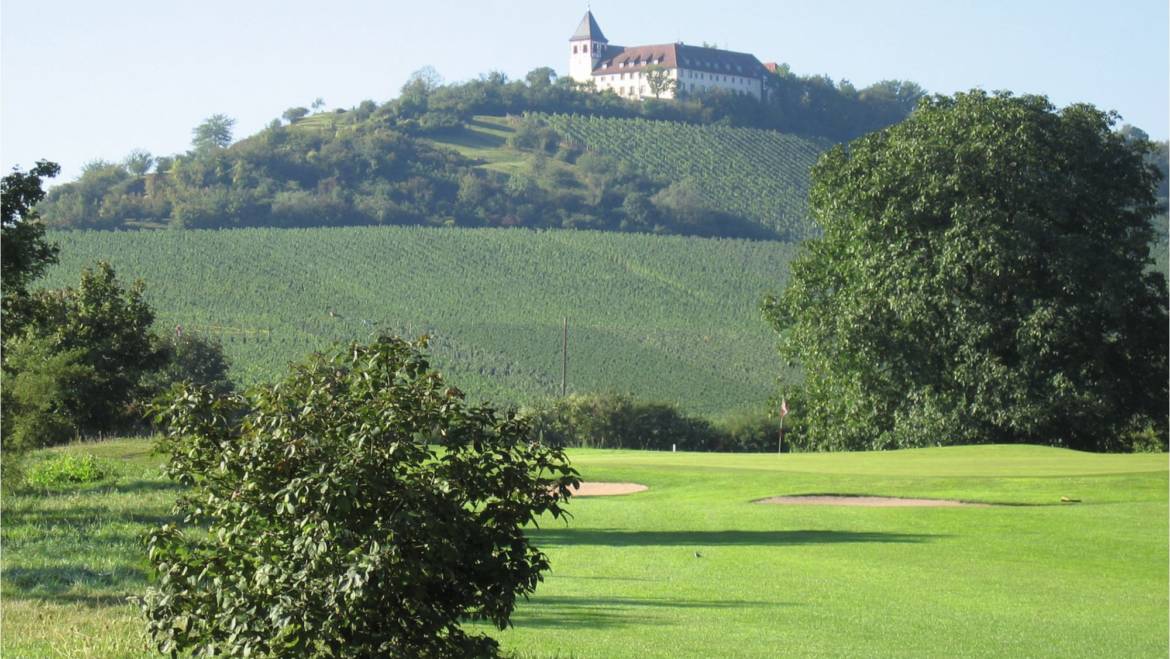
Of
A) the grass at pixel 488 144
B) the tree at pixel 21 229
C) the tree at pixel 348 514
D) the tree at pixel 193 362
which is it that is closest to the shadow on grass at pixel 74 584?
the tree at pixel 348 514

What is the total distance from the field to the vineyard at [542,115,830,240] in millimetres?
103603

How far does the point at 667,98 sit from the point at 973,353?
519 feet

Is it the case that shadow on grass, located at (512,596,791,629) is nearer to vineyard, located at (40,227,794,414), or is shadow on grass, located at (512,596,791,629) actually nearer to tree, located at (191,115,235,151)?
vineyard, located at (40,227,794,414)

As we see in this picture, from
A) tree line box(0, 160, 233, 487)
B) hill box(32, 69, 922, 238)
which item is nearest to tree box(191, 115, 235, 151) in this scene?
hill box(32, 69, 922, 238)

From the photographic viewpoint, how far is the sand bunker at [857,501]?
27547 millimetres

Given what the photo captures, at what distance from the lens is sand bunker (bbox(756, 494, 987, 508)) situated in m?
27.5

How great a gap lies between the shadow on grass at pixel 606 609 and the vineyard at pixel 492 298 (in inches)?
2395

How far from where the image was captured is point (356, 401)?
28.4 feet

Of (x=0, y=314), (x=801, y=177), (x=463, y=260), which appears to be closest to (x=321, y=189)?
(x=463, y=260)

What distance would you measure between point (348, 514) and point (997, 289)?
40070 millimetres

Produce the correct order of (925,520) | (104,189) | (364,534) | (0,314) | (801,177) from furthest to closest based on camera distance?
1. (801,177)
2. (104,189)
3. (925,520)
4. (0,314)
5. (364,534)

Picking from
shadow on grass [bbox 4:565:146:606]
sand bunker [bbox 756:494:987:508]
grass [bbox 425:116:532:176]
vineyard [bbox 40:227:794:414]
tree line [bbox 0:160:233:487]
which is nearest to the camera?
shadow on grass [bbox 4:565:146:606]

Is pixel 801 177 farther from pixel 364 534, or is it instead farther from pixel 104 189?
pixel 364 534

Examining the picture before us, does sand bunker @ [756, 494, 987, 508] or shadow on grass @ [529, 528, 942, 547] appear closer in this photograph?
shadow on grass @ [529, 528, 942, 547]
